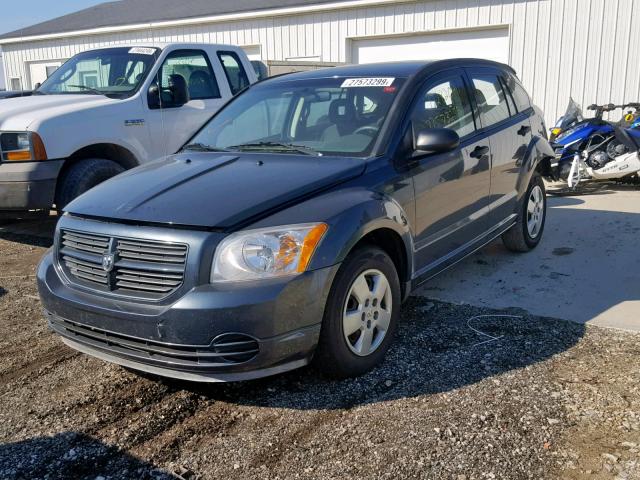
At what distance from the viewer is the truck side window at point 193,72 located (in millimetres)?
6934

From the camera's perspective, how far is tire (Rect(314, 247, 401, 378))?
10.6 feet

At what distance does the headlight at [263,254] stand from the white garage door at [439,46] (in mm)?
8986

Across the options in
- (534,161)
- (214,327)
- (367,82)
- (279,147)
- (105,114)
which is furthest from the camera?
(105,114)

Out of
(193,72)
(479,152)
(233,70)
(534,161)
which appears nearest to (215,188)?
(479,152)

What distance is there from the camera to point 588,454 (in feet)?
9.07

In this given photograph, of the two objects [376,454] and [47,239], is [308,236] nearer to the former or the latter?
[376,454]

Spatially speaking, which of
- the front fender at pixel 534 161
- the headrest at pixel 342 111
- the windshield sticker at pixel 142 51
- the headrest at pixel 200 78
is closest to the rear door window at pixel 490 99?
the front fender at pixel 534 161

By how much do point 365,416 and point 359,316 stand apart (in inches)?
21.6

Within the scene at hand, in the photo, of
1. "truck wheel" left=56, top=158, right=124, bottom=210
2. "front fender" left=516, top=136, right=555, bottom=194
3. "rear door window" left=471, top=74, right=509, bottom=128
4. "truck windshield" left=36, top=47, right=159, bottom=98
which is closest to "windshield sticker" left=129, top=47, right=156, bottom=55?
"truck windshield" left=36, top=47, right=159, bottom=98

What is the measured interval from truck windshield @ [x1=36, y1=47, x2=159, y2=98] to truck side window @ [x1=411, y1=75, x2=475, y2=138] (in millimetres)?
3606

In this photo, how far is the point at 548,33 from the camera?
1126 cm

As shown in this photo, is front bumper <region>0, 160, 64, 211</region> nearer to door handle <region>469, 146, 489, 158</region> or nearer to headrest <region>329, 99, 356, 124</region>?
headrest <region>329, 99, 356, 124</region>

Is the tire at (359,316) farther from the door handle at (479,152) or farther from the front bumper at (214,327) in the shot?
the door handle at (479,152)

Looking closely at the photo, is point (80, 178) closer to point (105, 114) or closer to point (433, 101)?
point (105, 114)
